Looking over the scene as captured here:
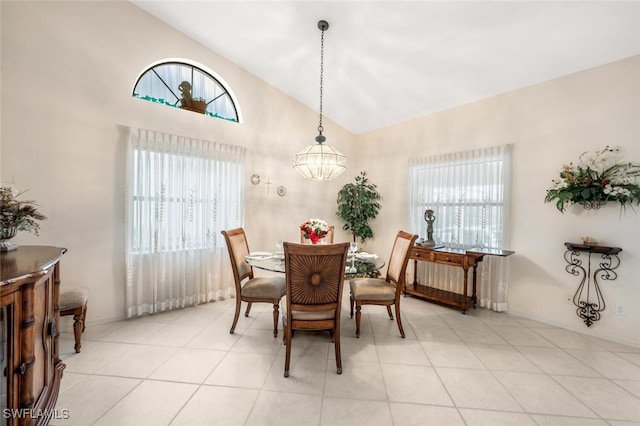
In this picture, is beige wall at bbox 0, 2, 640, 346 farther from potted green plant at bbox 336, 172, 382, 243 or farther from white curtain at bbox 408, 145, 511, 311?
potted green plant at bbox 336, 172, 382, 243

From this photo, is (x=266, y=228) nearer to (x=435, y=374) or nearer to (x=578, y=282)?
(x=435, y=374)

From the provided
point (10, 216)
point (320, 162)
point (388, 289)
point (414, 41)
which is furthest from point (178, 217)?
point (414, 41)

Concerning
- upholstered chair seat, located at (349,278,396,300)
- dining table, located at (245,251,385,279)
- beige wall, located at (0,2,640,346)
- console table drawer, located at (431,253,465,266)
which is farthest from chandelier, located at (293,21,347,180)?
console table drawer, located at (431,253,465,266)

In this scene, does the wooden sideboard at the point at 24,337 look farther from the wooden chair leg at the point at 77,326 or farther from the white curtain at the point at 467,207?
the white curtain at the point at 467,207

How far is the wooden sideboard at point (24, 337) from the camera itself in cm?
110

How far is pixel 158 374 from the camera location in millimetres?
2068

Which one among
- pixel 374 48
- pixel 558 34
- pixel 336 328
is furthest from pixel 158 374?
pixel 558 34

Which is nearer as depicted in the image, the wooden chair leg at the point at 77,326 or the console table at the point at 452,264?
the wooden chair leg at the point at 77,326

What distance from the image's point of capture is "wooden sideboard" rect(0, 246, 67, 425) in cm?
110

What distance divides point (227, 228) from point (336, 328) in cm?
229

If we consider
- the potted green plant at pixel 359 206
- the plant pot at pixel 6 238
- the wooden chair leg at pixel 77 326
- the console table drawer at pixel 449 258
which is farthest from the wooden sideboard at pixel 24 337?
the potted green plant at pixel 359 206

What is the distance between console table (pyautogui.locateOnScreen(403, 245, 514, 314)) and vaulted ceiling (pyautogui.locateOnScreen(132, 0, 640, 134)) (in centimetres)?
211

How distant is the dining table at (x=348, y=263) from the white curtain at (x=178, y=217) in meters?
1.01

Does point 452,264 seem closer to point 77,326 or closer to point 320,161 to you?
point 320,161
